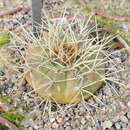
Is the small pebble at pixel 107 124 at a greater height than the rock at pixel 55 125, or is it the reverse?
the small pebble at pixel 107 124

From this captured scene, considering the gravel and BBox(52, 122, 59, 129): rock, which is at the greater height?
the gravel

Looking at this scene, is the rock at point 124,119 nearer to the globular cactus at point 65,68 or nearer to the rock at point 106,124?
the rock at point 106,124

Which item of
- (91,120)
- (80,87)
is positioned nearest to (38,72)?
(80,87)

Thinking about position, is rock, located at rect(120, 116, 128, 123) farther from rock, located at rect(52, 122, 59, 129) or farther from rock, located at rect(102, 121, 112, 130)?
rock, located at rect(52, 122, 59, 129)

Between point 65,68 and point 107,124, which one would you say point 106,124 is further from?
point 65,68

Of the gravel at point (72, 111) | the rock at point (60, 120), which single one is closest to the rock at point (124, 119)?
the gravel at point (72, 111)

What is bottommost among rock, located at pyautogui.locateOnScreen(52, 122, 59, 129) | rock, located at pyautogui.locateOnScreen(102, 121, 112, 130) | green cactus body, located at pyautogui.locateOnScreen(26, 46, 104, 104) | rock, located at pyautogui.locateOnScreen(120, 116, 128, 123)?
rock, located at pyautogui.locateOnScreen(52, 122, 59, 129)

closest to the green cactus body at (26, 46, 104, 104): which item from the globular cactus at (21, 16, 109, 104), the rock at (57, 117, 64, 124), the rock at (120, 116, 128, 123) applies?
the globular cactus at (21, 16, 109, 104)
